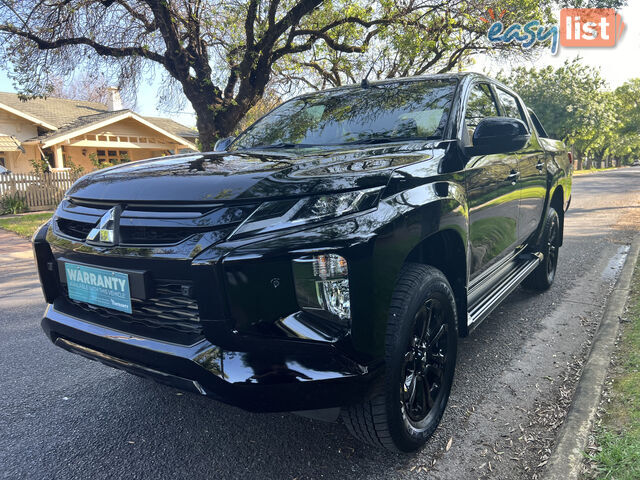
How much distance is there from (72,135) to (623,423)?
22.7 metres

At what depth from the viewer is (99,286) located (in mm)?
2102

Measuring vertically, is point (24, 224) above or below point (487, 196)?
below

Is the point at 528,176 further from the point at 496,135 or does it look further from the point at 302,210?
the point at 302,210

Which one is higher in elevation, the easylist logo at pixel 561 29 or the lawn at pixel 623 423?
the easylist logo at pixel 561 29

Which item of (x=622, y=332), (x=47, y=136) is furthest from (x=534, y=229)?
(x=47, y=136)

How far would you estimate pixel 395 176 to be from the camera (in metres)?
2.00

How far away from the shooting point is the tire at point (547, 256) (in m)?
4.64

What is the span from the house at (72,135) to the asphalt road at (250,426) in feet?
54.3

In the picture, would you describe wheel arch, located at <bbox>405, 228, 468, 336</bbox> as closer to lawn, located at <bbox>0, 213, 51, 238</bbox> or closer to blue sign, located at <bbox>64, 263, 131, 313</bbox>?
blue sign, located at <bbox>64, 263, 131, 313</bbox>

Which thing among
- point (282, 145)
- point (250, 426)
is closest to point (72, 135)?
point (282, 145)

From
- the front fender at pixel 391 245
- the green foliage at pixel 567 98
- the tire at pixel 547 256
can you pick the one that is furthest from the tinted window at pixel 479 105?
the green foliage at pixel 567 98

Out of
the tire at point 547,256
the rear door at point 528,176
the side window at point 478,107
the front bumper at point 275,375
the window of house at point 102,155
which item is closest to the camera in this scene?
the front bumper at point 275,375

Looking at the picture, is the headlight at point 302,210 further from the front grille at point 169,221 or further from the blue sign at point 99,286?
the blue sign at point 99,286

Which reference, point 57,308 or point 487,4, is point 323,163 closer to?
point 57,308
